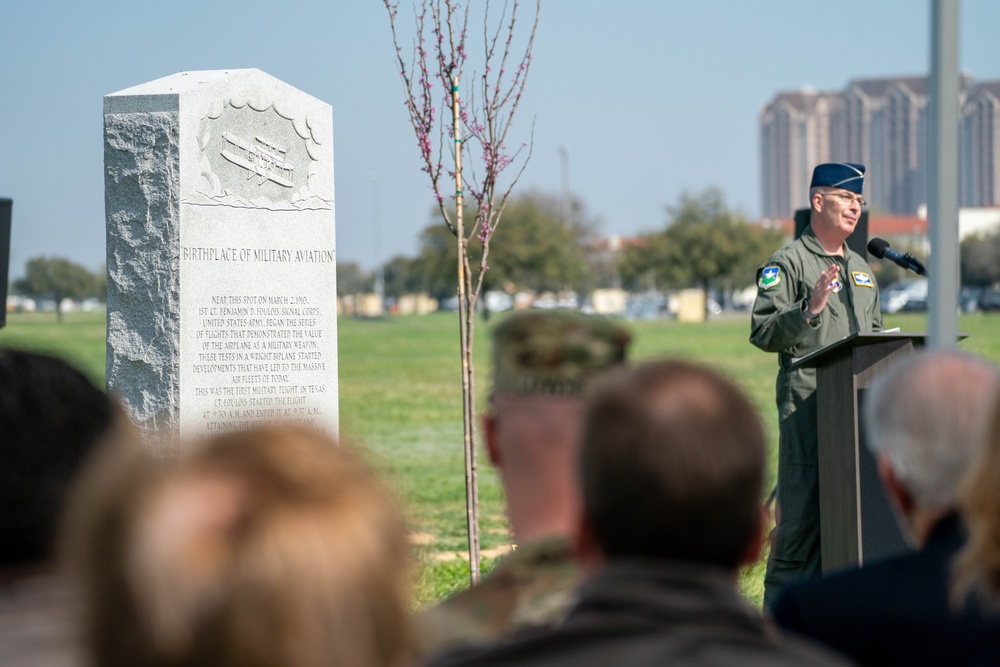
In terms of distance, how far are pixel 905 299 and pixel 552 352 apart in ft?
249

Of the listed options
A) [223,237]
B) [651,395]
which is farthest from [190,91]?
[651,395]

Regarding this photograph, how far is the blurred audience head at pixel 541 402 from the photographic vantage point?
1.94 metres

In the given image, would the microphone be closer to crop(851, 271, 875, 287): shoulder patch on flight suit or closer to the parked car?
crop(851, 271, 875, 287): shoulder patch on flight suit

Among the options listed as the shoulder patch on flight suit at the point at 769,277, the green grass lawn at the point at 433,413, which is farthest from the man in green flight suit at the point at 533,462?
the shoulder patch on flight suit at the point at 769,277

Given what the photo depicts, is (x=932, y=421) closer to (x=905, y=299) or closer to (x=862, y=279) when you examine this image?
(x=862, y=279)

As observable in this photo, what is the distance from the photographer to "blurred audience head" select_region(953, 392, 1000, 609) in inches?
72.5

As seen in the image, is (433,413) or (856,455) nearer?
(856,455)

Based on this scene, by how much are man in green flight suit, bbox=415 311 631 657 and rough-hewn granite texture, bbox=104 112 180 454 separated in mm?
4854

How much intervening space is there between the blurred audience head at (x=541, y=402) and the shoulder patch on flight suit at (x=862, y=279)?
4128mm

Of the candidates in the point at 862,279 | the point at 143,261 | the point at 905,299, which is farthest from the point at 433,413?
the point at 905,299

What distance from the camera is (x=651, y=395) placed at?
1.56 metres

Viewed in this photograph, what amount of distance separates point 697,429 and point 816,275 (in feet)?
15.1

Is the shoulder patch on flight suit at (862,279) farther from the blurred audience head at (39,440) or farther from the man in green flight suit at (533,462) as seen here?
the blurred audience head at (39,440)

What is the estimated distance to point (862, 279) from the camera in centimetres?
600
